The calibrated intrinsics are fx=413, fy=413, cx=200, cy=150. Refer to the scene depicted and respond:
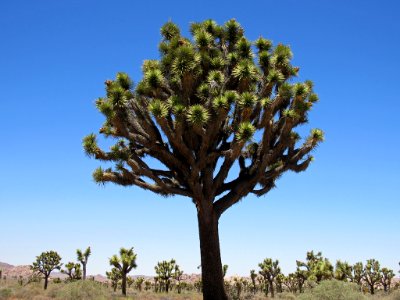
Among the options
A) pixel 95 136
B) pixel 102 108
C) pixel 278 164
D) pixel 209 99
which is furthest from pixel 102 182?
pixel 278 164

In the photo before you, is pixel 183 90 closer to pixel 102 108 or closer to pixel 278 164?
pixel 102 108

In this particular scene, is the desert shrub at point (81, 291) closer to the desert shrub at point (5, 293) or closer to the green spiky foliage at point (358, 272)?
the desert shrub at point (5, 293)

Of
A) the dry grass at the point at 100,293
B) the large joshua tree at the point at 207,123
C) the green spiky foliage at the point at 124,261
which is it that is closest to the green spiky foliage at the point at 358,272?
the dry grass at the point at 100,293

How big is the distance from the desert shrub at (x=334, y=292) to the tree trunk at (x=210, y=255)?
3957 mm

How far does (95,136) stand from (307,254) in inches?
1145

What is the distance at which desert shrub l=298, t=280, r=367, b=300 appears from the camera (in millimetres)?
12703

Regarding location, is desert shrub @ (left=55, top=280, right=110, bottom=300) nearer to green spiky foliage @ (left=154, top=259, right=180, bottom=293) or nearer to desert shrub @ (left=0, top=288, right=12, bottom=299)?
desert shrub @ (left=0, top=288, right=12, bottom=299)

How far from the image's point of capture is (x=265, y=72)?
37.3ft

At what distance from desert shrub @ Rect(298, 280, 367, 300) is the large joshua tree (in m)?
4.07

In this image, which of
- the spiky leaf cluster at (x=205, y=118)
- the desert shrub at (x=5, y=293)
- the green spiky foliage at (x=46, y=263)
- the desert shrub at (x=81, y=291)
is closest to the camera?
the spiky leaf cluster at (x=205, y=118)

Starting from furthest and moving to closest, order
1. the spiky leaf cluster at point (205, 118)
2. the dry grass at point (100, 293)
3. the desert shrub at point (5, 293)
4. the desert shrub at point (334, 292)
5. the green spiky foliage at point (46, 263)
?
the green spiky foliage at point (46, 263) → the desert shrub at point (5, 293) → the dry grass at point (100, 293) → the desert shrub at point (334, 292) → the spiky leaf cluster at point (205, 118)

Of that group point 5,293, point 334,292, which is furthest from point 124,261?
point 334,292

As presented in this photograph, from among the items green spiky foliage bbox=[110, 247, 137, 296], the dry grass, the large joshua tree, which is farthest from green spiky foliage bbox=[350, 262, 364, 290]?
the large joshua tree

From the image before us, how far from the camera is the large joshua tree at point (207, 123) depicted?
1034cm
